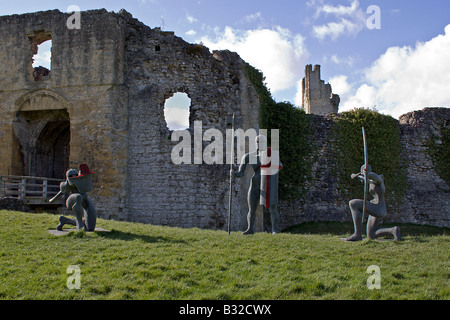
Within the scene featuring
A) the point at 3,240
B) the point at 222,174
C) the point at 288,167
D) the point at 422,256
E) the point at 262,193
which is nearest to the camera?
the point at 422,256

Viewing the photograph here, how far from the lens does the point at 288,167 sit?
1794cm

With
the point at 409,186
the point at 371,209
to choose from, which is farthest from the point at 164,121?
the point at 409,186

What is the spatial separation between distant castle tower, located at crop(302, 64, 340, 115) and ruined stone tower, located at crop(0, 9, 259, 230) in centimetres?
2263

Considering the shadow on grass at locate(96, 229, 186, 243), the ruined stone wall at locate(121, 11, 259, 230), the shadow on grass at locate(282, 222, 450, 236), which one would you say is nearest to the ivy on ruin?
the shadow on grass at locate(282, 222, 450, 236)

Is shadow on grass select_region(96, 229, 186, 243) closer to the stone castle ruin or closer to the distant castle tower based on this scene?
the stone castle ruin

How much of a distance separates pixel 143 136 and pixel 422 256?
10257 millimetres

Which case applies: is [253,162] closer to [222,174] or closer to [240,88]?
[222,174]

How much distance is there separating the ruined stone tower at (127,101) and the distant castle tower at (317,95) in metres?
22.6

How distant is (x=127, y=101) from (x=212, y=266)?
32.2 ft

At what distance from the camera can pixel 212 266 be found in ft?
22.8

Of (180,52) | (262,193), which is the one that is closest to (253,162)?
(262,193)

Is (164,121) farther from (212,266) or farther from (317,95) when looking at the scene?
(317,95)

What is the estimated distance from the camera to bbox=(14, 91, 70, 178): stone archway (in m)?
16.2

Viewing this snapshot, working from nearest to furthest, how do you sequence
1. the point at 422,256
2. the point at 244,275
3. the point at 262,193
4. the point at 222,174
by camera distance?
1. the point at 244,275
2. the point at 422,256
3. the point at 262,193
4. the point at 222,174
